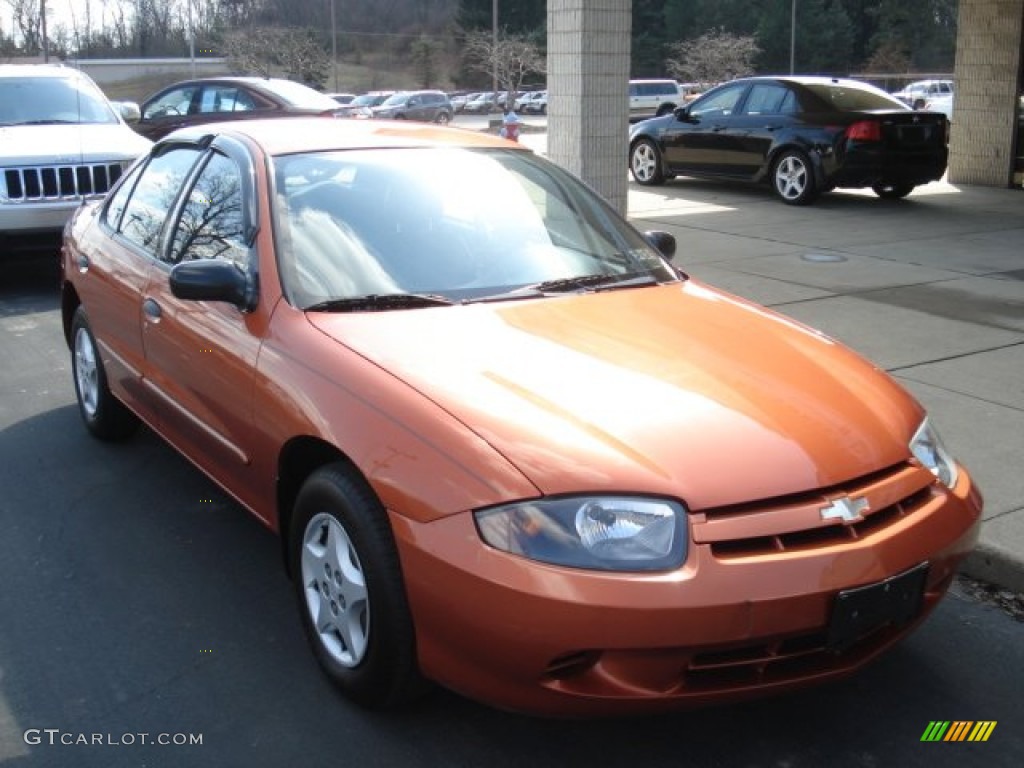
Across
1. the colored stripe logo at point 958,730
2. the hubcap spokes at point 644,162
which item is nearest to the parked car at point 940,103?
the hubcap spokes at point 644,162

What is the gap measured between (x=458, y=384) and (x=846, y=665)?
1227 millimetres

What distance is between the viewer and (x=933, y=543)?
295 centimetres

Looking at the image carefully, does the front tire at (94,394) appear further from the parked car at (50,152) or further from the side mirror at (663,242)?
the parked car at (50,152)

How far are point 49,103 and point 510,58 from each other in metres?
55.4

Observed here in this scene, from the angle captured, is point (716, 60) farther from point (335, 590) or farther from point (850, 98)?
point (335, 590)

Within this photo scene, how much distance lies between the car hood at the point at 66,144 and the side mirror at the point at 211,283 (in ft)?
19.9

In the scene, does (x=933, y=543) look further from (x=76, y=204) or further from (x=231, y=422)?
(x=76, y=204)

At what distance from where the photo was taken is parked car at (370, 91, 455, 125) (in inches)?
1941

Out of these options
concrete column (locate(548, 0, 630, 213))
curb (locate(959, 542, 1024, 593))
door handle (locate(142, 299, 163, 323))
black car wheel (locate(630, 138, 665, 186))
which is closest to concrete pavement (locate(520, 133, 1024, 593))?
curb (locate(959, 542, 1024, 593))

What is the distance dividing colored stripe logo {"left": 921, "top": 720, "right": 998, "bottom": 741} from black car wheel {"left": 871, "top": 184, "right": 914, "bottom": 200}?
11910 millimetres

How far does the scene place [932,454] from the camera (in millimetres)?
3297

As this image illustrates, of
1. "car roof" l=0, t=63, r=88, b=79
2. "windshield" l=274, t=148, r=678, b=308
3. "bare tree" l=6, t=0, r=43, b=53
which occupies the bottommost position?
"windshield" l=274, t=148, r=678, b=308

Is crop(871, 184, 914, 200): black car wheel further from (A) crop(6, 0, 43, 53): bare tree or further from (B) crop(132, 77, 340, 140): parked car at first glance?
(A) crop(6, 0, 43, 53): bare tree

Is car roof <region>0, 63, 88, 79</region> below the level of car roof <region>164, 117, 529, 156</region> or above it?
above
